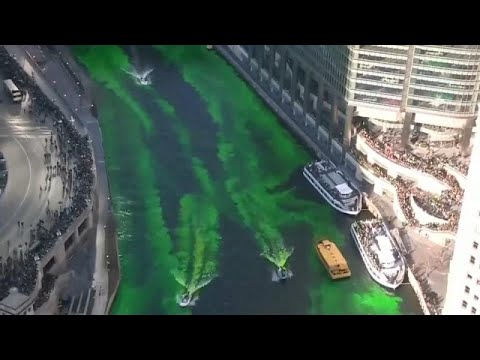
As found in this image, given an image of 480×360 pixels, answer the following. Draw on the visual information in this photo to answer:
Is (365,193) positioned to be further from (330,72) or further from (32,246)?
(32,246)

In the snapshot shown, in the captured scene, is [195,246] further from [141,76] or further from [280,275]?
[141,76]

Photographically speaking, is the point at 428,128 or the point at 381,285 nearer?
the point at 381,285

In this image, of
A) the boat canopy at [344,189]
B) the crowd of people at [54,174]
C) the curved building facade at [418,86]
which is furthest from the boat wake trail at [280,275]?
the curved building facade at [418,86]

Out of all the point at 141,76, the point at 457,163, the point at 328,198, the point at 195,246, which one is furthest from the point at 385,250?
the point at 141,76

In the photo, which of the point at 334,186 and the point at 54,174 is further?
the point at 334,186

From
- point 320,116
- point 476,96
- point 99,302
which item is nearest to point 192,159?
point 320,116

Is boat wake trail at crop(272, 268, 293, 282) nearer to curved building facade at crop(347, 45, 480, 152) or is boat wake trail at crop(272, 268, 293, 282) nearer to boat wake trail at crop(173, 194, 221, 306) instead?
boat wake trail at crop(173, 194, 221, 306)

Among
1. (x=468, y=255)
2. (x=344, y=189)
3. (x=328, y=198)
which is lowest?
(x=328, y=198)
